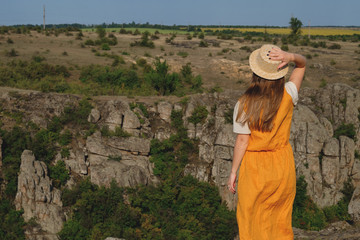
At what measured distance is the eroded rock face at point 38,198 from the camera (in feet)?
40.9

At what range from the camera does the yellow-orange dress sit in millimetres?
3066

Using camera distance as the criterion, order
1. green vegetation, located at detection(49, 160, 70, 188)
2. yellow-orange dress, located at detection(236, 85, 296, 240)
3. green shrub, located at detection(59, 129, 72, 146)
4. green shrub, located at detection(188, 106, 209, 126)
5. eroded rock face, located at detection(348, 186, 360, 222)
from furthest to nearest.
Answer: green shrub, located at detection(188, 106, 209, 126), green shrub, located at detection(59, 129, 72, 146), green vegetation, located at detection(49, 160, 70, 188), eroded rock face, located at detection(348, 186, 360, 222), yellow-orange dress, located at detection(236, 85, 296, 240)

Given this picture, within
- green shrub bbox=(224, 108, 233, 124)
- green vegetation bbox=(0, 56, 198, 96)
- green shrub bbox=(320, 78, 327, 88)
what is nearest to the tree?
green shrub bbox=(320, 78, 327, 88)

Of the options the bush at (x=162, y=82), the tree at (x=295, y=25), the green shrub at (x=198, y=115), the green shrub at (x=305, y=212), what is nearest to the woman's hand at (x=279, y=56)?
the green shrub at (x=305, y=212)

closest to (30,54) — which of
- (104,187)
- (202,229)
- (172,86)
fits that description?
(172,86)

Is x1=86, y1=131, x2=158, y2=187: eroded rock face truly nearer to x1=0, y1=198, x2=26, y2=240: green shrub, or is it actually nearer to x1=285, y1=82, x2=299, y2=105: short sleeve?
x1=0, y1=198, x2=26, y2=240: green shrub

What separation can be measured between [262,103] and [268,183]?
0.68 meters

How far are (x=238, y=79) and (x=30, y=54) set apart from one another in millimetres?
17211

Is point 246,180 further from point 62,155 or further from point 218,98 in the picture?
point 218,98

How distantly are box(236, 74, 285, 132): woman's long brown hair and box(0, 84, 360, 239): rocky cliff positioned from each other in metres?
11.7

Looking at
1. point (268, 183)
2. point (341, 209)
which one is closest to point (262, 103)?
point (268, 183)

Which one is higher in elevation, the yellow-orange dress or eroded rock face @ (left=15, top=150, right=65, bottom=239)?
the yellow-orange dress

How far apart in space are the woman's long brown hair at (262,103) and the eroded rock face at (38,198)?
434 inches

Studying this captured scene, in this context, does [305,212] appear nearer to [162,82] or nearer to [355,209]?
[355,209]
